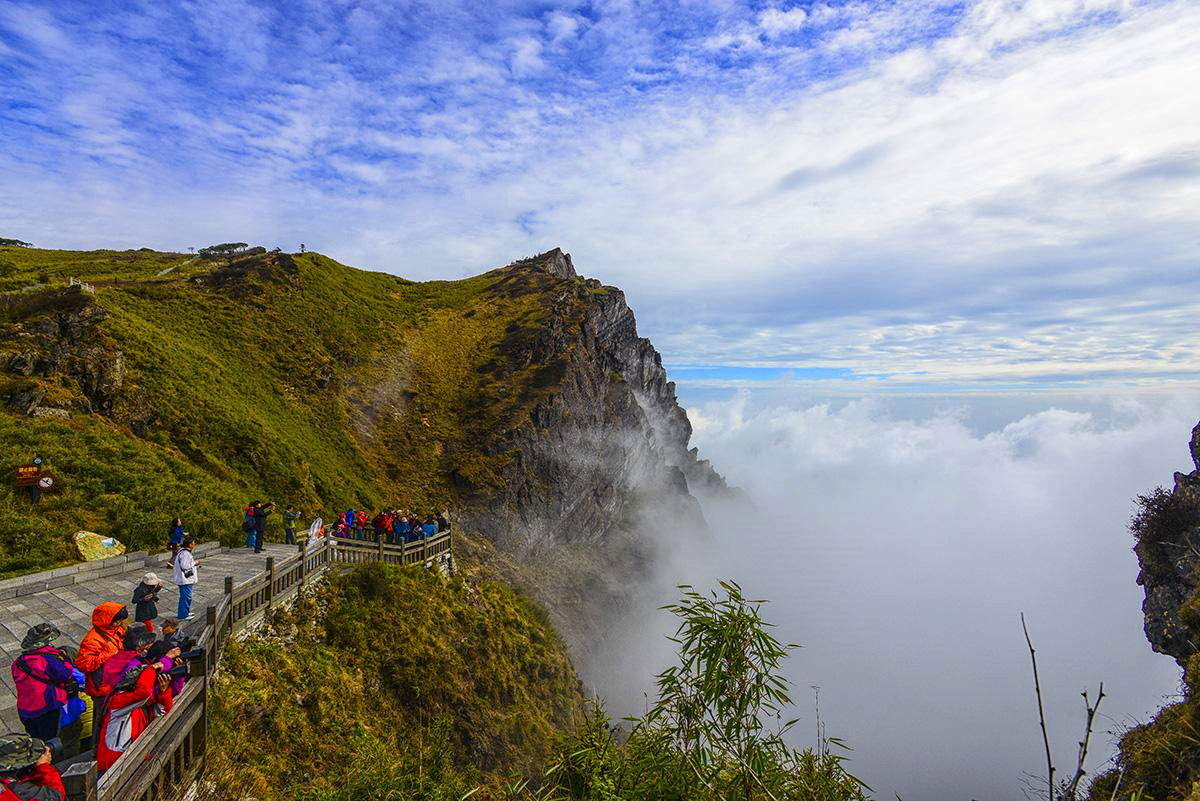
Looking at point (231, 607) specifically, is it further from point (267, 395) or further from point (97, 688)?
point (267, 395)

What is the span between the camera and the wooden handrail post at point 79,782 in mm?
5251

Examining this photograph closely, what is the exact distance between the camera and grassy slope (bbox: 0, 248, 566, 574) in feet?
66.0

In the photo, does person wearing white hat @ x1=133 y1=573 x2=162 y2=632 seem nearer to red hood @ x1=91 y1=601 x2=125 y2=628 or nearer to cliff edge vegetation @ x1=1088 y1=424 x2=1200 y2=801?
red hood @ x1=91 y1=601 x2=125 y2=628

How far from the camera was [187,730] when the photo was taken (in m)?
7.84

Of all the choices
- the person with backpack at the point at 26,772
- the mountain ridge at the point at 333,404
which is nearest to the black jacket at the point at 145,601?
the person with backpack at the point at 26,772

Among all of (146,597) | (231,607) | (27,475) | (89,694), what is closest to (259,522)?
(27,475)

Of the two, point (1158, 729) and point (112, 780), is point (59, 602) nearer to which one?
point (112, 780)

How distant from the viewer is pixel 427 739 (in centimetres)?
1711

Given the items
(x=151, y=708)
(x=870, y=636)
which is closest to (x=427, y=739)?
(x=151, y=708)

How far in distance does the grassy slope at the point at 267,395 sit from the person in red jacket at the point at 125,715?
13.0 meters

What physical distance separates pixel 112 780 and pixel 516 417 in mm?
45246

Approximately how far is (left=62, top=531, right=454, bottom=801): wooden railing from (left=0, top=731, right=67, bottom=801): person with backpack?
28 cm

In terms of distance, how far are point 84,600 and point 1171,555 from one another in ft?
148

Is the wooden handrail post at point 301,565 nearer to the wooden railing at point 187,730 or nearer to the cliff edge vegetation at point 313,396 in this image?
the wooden railing at point 187,730
